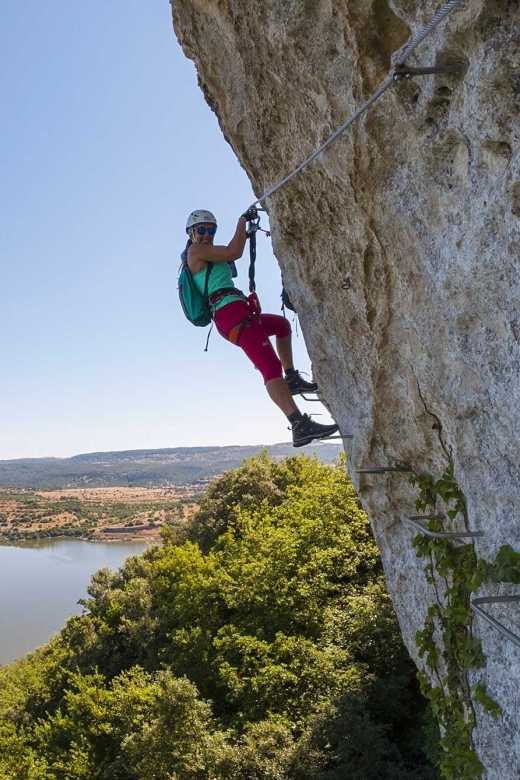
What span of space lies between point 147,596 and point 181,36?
953 inches

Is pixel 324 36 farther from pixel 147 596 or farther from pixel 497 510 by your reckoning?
pixel 147 596

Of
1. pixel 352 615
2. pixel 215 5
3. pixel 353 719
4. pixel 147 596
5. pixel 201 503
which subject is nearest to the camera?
pixel 215 5

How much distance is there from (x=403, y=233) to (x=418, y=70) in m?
0.83

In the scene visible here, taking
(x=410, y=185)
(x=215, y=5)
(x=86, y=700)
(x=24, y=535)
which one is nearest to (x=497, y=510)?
(x=410, y=185)

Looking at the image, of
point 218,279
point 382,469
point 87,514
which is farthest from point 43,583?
point 382,469

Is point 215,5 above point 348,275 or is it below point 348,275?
above

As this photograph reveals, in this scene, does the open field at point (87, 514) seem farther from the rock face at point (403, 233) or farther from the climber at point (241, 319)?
the rock face at point (403, 233)

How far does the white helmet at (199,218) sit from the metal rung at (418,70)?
93.4 inches

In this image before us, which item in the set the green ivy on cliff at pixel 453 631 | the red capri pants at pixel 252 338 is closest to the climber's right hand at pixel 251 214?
the red capri pants at pixel 252 338

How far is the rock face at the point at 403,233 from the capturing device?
2.48 m

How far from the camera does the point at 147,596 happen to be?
25719mm

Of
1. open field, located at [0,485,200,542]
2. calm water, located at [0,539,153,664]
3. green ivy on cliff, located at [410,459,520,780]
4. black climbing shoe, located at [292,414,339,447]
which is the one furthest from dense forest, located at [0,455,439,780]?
open field, located at [0,485,200,542]

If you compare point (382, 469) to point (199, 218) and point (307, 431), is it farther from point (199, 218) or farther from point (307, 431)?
point (199, 218)

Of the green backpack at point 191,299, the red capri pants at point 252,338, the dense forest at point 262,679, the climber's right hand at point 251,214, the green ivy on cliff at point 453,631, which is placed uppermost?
the climber's right hand at point 251,214
